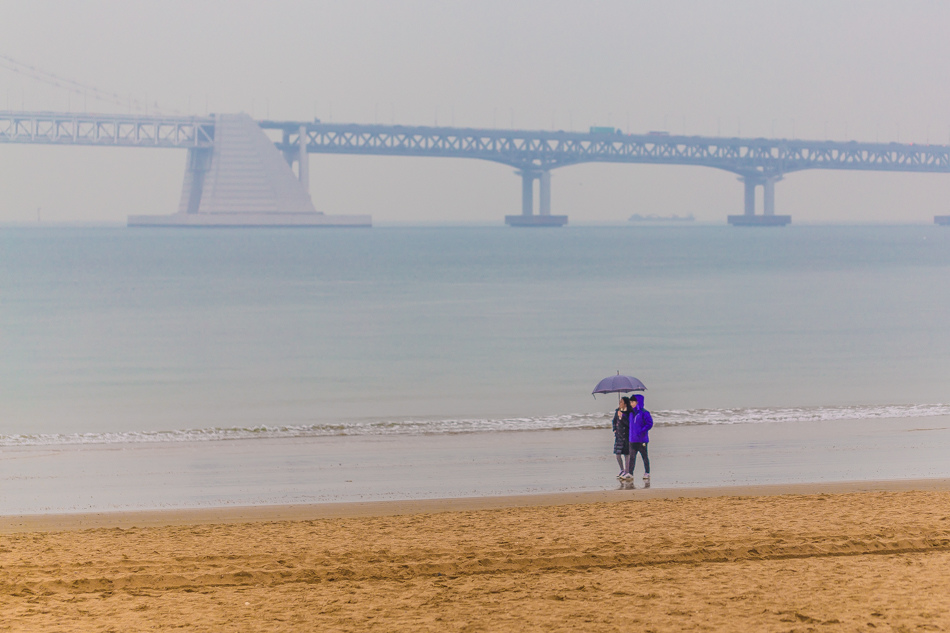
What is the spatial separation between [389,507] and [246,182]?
12246cm

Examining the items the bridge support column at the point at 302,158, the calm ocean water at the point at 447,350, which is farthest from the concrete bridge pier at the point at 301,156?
the calm ocean water at the point at 447,350

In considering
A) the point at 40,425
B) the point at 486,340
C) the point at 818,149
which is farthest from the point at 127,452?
the point at 818,149

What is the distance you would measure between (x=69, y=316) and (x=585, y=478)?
2869 centimetres

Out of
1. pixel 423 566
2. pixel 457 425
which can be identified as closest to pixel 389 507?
pixel 423 566

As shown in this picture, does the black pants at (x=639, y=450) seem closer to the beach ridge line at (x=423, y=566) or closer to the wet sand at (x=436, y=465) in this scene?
the wet sand at (x=436, y=465)

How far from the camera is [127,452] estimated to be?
10875 millimetres

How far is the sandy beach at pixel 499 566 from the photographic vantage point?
4.79 meters

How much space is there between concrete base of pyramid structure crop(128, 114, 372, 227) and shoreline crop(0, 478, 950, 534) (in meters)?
112

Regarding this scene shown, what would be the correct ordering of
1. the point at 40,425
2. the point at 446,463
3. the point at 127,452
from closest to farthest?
the point at 446,463 → the point at 127,452 → the point at 40,425

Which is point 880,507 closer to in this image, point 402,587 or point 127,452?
point 402,587

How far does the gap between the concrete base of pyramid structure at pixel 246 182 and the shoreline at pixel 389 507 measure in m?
112

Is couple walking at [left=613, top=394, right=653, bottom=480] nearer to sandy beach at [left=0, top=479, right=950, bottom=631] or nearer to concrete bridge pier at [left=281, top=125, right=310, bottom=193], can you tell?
sandy beach at [left=0, top=479, right=950, bottom=631]

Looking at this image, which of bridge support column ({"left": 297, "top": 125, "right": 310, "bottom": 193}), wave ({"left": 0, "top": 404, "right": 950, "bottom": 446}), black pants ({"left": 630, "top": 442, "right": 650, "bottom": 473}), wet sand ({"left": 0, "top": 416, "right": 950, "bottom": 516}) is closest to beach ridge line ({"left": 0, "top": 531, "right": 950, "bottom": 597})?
wet sand ({"left": 0, "top": 416, "right": 950, "bottom": 516})

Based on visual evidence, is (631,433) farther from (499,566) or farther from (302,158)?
(302,158)
